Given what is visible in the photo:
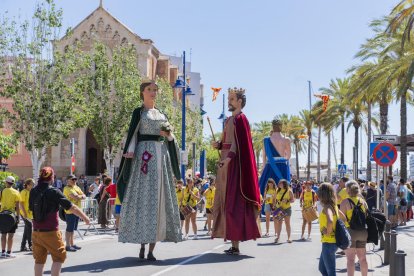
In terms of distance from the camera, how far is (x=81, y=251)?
43.3ft

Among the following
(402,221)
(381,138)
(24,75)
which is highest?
(24,75)

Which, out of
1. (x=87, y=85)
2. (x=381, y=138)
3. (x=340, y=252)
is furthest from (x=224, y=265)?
(x=87, y=85)

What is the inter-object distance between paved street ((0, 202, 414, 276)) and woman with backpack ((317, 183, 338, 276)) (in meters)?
1.73

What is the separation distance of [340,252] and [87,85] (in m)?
28.1

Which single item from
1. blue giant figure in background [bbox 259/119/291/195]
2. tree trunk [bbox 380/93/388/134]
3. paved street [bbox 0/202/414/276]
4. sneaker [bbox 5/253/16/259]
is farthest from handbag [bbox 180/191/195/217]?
tree trunk [bbox 380/93/388/134]

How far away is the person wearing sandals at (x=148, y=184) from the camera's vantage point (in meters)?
10.5

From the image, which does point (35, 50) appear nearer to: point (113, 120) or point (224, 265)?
point (113, 120)

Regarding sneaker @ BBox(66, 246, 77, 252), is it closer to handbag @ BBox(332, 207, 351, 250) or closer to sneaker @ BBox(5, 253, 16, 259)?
sneaker @ BBox(5, 253, 16, 259)

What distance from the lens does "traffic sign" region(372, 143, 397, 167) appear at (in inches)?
630

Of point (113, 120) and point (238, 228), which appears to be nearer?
point (238, 228)

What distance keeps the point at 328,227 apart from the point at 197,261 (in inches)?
135

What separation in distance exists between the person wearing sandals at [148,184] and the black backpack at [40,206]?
9.24 ft

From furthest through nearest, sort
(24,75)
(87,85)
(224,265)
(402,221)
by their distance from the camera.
Result: 1. (87,85)
2. (24,75)
3. (402,221)
4. (224,265)

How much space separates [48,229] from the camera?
304 inches
